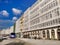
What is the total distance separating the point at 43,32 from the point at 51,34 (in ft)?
33.1

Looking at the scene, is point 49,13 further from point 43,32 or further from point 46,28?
point 43,32

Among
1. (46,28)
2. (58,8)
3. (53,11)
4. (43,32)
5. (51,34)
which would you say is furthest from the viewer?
(43,32)

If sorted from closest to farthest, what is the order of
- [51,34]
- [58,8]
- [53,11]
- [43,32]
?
1. [58,8]
2. [53,11]
3. [51,34]
4. [43,32]

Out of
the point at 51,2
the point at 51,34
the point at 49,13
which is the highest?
the point at 51,2

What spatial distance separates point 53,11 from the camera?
191ft

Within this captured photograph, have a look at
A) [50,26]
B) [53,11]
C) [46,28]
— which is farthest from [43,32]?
[53,11]

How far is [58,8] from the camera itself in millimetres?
54281

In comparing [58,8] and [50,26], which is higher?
[58,8]

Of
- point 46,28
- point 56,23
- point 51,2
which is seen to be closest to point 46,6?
point 51,2

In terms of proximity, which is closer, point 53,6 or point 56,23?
point 56,23

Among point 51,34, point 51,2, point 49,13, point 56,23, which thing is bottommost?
point 51,34

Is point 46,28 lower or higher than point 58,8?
lower

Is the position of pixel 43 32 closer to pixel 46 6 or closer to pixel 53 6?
pixel 46 6

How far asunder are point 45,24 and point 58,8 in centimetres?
1422
